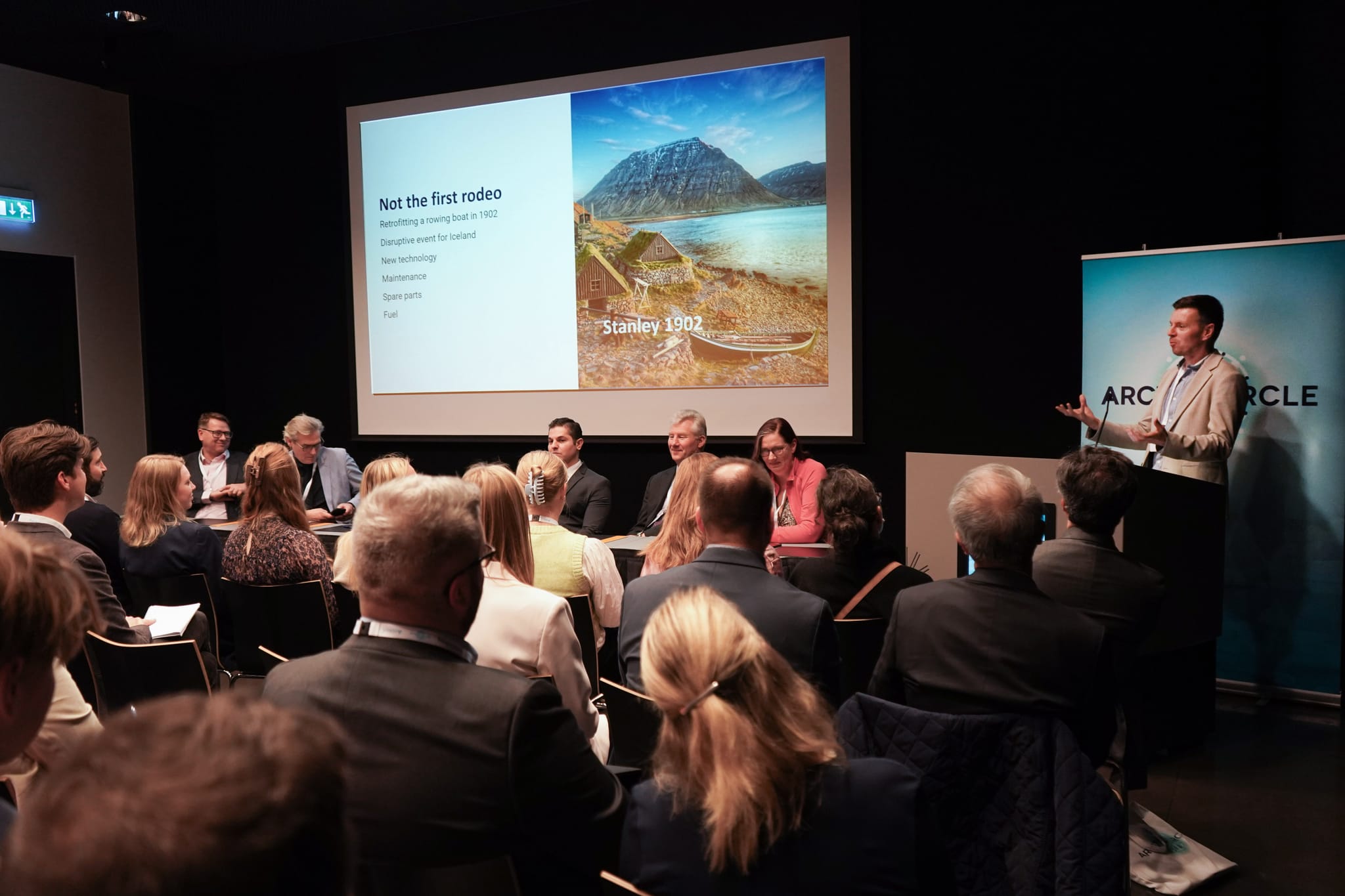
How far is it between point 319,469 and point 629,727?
4.60 metres

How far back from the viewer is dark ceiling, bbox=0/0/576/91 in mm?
6539

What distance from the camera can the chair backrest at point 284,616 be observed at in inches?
141

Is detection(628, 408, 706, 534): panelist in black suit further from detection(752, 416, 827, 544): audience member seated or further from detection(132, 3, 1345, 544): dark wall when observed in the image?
detection(132, 3, 1345, 544): dark wall

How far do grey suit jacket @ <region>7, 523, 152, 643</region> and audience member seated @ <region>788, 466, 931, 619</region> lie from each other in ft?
6.87

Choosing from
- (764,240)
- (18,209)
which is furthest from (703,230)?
(18,209)

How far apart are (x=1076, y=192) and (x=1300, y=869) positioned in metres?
3.61

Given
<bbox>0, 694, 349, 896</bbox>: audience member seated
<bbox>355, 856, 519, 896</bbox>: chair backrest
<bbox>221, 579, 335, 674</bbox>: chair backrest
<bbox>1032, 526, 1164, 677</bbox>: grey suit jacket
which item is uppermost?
<bbox>0, 694, 349, 896</bbox>: audience member seated

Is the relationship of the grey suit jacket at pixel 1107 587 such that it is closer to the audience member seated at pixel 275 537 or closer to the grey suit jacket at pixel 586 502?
the audience member seated at pixel 275 537

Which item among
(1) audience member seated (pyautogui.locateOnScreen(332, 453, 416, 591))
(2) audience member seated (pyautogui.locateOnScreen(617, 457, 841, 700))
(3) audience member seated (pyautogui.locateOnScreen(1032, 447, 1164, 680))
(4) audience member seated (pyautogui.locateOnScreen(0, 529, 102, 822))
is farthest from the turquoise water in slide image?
(4) audience member seated (pyautogui.locateOnScreen(0, 529, 102, 822))

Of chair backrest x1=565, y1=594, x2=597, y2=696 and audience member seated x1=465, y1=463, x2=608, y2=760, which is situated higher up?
audience member seated x1=465, y1=463, x2=608, y2=760

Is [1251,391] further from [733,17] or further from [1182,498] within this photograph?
[733,17]

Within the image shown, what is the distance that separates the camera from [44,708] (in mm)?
1015

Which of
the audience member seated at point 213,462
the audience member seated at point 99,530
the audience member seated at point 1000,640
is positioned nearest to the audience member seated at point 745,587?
the audience member seated at point 1000,640

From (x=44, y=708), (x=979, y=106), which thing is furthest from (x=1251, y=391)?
(x=44, y=708)
